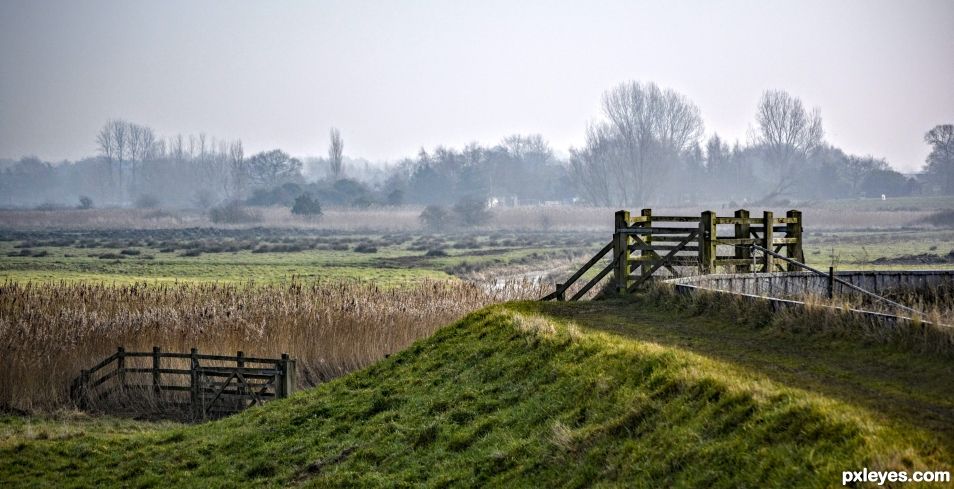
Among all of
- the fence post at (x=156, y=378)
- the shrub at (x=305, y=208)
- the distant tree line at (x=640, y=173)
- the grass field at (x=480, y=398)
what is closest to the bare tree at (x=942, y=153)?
the distant tree line at (x=640, y=173)

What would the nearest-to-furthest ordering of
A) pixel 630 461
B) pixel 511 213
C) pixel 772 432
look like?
pixel 772 432
pixel 630 461
pixel 511 213

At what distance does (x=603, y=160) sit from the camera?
416 ft

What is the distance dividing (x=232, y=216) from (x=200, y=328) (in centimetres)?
9117

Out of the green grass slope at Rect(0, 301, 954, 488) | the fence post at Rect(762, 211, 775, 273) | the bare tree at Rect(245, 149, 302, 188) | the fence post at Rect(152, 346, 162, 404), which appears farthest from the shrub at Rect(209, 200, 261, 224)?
the fence post at Rect(762, 211, 775, 273)

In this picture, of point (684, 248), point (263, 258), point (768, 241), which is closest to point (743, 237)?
point (768, 241)

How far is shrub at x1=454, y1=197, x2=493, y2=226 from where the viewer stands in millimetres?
107062

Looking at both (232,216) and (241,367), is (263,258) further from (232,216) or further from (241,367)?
(232,216)

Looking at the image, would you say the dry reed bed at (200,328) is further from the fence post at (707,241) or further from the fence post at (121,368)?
the fence post at (707,241)

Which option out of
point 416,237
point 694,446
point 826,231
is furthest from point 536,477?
point 416,237

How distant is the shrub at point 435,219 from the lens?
10444 centimetres

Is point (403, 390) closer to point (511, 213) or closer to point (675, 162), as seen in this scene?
point (511, 213)

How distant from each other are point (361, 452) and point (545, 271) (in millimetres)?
39867

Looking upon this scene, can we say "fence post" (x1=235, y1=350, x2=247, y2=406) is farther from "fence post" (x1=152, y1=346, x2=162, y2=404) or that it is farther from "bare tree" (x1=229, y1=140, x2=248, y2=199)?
"bare tree" (x1=229, y1=140, x2=248, y2=199)

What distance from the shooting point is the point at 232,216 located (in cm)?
11225
